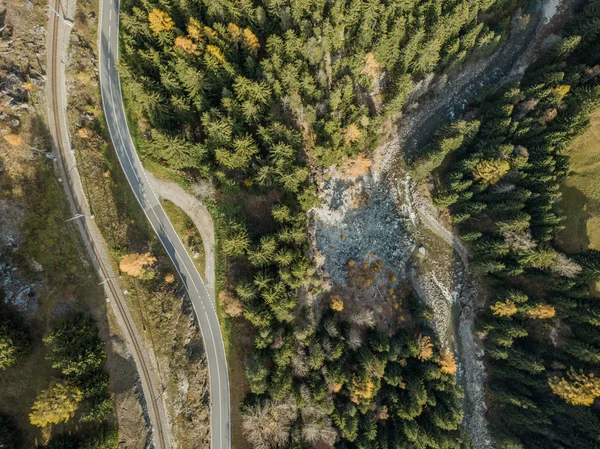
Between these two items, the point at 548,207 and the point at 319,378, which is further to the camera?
the point at 548,207

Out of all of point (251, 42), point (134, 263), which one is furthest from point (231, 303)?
point (251, 42)

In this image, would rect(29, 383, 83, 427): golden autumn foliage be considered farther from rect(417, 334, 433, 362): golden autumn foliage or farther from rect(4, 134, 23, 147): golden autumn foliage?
rect(417, 334, 433, 362): golden autumn foliage

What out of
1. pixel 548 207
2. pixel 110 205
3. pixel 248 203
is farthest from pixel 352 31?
pixel 110 205

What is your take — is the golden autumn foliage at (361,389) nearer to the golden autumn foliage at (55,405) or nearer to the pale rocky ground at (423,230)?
the pale rocky ground at (423,230)

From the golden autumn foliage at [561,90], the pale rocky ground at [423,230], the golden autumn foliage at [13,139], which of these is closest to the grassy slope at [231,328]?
the golden autumn foliage at [13,139]

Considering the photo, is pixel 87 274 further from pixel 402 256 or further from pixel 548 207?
pixel 548 207

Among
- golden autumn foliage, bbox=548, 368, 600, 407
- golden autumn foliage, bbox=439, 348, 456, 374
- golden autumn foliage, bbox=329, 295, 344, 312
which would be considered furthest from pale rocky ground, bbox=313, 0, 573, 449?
golden autumn foliage, bbox=548, 368, 600, 407
